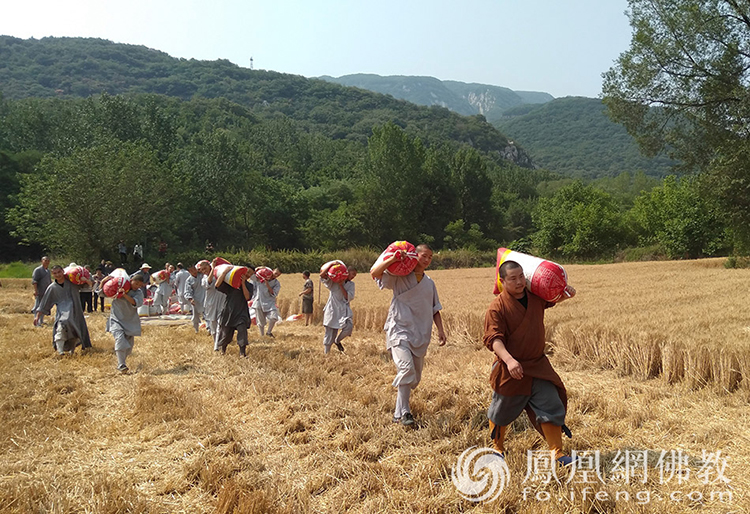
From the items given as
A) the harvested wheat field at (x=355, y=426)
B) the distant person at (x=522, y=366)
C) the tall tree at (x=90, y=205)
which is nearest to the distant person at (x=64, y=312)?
the harvested wheat field at (x=355, y=426)

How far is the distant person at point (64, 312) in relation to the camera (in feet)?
31.0

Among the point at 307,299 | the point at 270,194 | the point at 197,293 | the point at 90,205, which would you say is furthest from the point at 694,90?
the point at 270,194

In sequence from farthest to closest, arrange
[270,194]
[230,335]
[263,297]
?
[270,194] < [263,297] < [230,335]

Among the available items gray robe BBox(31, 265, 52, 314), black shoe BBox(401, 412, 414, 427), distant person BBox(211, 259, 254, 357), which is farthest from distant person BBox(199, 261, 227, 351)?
black shoe BBox(401, 412, 414, 427)

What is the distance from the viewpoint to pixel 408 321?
567 centimetres

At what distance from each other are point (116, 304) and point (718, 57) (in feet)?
58.5

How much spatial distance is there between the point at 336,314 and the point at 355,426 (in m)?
4.58

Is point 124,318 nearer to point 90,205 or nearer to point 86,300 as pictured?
point 86,300

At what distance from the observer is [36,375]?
7.65 meters

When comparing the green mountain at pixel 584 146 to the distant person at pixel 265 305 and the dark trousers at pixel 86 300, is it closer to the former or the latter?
the distant person at pixel 265 305

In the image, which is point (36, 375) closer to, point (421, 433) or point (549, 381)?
point (421, 433)

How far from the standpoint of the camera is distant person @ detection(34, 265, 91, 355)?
9461 mm

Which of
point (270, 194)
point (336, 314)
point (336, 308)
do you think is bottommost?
point (336, 314)

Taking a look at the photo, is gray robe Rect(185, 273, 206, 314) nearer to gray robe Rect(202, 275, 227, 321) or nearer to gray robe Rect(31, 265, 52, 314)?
gray robe Rect(202, 275, 227, 321)
